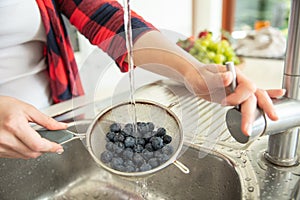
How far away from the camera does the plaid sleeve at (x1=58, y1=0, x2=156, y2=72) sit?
0.71 metres

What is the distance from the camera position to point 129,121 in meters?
0.65

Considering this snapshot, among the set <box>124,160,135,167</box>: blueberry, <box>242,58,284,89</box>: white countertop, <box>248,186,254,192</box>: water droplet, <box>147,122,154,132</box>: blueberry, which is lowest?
<box>242,58,284,89</box>: white countertop

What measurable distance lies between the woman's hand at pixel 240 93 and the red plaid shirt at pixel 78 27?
0.67 ft

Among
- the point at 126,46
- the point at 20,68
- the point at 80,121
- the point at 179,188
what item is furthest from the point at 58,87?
the point at 179,188

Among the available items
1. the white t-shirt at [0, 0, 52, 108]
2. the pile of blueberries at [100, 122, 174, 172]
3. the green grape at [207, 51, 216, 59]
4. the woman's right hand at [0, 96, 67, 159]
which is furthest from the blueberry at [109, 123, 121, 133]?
the green grape at [207, 51, 216, 59]

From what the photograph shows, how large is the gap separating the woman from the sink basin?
158mm

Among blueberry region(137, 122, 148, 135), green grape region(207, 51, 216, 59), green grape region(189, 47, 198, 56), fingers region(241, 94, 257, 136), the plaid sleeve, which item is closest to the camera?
fingers region(241, 94, 257, 136)

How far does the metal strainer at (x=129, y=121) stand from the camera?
0.59m

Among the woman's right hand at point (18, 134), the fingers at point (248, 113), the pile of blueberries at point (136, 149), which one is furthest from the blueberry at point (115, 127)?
the fingers at point (248, 113)

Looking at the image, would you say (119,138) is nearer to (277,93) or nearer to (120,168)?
(120,168)

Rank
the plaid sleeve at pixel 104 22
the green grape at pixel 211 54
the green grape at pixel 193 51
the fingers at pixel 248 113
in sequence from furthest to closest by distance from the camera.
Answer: the green grape at pixel 211 54 < the green grape at pixel 193 51 < the plaid sleeve at pixel 104 22 < the fingers at pixel 248 113

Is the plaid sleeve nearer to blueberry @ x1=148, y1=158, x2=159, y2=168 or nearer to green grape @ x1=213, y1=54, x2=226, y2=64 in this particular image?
blueberry @ x1=148, y1=158, x2=159, y2=168

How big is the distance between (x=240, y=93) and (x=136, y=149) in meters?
0.19

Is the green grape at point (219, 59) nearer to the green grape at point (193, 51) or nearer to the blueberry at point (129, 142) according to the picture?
the green grape at point (193, 51)
